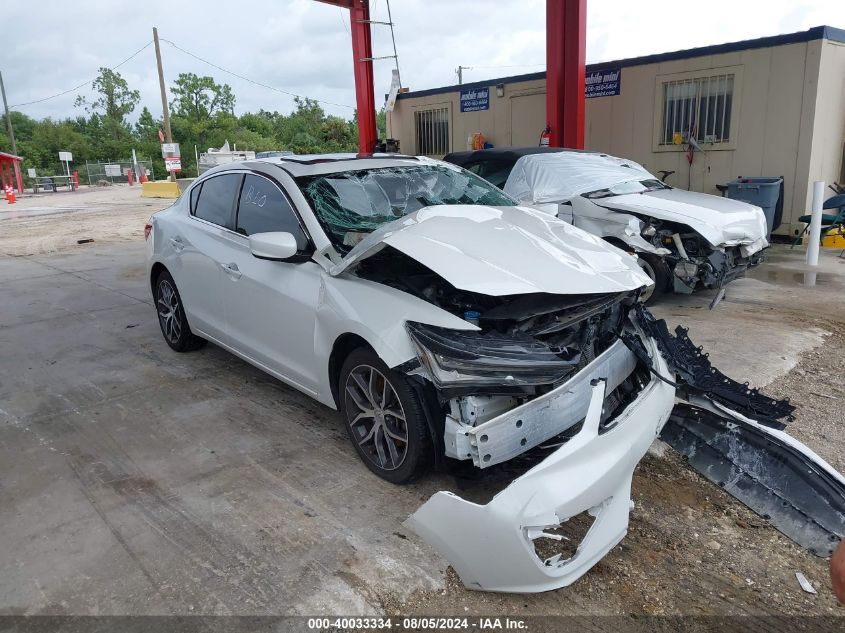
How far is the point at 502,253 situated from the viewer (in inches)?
124

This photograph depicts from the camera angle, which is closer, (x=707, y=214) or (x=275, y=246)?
(x=275, y=246)

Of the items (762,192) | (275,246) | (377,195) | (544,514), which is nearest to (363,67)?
(762,192)

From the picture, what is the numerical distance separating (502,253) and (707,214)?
4.26 meters

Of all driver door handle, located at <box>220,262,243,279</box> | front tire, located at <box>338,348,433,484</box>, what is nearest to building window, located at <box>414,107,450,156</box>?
driver door handle, located at <box>220,262,243,279</box>

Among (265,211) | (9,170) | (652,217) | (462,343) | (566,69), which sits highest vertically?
(566,69)

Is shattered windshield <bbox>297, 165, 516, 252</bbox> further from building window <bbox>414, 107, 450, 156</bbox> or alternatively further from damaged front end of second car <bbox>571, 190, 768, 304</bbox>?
building window <bbox>414, 107, 450, 156</bbox>

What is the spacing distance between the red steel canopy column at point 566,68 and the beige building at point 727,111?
1.68m

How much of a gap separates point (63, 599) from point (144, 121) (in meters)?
67.4

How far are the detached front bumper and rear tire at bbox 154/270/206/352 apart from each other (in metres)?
3.49

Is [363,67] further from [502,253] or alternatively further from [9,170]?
[9,170]

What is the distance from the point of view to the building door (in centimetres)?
1388

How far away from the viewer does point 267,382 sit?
490 cm

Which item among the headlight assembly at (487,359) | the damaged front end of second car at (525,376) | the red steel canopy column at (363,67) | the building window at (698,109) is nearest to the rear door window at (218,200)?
the damaged front end of second car at (525,376)

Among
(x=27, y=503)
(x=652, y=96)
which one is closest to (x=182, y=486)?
(x=27, y=503)
